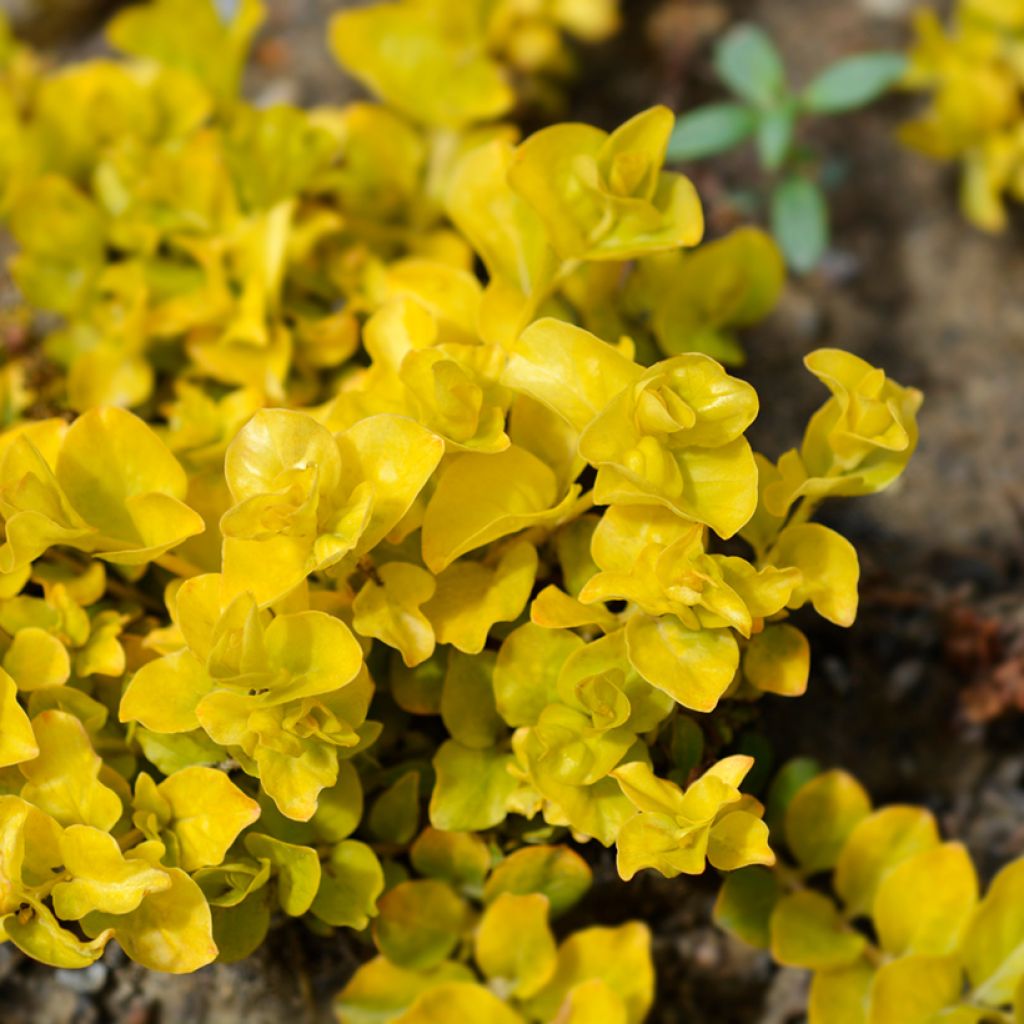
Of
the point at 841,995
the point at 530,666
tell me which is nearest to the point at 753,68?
the point at 530,666

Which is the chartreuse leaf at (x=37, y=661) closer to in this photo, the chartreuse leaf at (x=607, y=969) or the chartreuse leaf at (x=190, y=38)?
the chartreuse leaf at (x=607, y=969)

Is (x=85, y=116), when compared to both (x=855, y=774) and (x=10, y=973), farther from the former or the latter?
(x=855, y=774)

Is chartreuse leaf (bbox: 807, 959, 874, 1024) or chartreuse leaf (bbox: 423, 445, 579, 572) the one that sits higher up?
chartreuse leaf (bbox: 423, 445, 579, 572)

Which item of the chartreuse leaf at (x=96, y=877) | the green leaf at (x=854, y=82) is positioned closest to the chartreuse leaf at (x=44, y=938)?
the chartreuse leaf at (x=96, y=877)

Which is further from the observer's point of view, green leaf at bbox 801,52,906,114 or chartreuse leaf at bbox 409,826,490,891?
green leaf at bbox 801,52,906,114

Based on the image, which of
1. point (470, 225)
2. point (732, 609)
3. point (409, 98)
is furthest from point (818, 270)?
point (732, 609)

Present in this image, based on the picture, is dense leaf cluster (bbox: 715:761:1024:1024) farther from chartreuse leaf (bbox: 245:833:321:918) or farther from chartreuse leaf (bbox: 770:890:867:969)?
chartreuse leaf (bbox: 245:833:321:918)

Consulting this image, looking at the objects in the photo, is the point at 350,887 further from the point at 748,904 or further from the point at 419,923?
the point at 748,904

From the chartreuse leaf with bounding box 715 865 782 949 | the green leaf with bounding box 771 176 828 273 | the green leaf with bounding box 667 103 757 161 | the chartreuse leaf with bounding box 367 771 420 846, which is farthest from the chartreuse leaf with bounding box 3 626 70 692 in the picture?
the green leaf with bounding box 771 176 828 273
